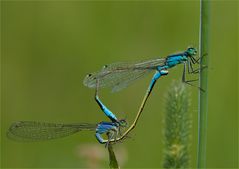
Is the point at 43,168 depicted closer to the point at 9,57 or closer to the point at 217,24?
the point at 9,57

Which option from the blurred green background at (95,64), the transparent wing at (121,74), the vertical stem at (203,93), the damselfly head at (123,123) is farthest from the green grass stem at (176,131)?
the blurred green background at (95,64)

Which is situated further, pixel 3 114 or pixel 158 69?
pixel 3 114

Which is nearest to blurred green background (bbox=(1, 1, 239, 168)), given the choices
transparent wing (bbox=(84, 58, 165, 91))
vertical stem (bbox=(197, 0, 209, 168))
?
transparent wing (bbox=(84, 58, 165, 91))

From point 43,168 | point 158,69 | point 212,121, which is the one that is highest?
point 158,69

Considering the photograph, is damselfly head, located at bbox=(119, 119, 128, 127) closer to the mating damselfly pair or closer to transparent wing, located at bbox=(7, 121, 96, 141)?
the mating damselfly pair

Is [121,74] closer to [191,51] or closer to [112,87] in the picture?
[112,87]

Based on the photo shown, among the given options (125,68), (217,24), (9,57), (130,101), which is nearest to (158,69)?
(125,68)

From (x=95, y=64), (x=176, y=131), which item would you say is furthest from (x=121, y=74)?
(x=95, y=64)

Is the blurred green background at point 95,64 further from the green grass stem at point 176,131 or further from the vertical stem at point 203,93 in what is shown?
the vertical stem at point 203,93
